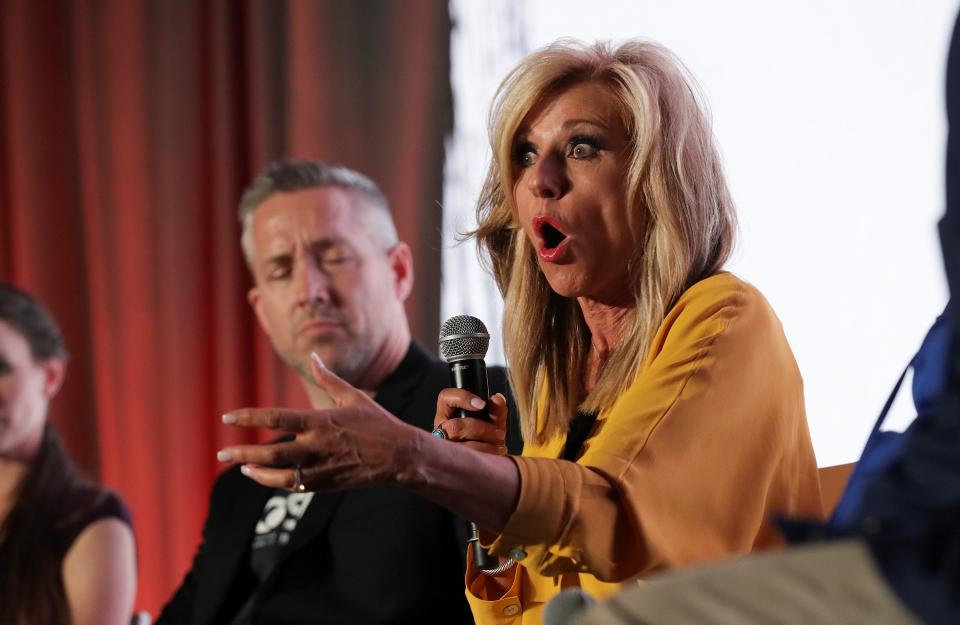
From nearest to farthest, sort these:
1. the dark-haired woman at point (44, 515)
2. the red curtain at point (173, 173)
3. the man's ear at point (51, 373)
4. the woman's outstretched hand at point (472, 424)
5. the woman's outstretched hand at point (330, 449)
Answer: the woman's outstretched hand at point (330, 449) → the woman's outstretched hand at point (472, 424) → the dark-haired woman at point (44, 515) → the man's ear at point (51, 373) → the red curtain at point (173, 173)

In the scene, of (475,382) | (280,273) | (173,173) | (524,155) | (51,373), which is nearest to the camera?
(475,382)

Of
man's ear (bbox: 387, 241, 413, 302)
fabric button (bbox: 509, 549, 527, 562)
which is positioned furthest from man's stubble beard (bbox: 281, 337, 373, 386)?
fabric button (bbox: 509, 549, 527, 562)

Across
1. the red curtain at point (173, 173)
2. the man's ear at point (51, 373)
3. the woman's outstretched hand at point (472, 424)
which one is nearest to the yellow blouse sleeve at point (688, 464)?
the woman's outstretched hand at point (472, 424)

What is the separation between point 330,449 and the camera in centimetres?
121

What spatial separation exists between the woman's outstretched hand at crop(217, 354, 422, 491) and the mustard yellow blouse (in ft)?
0.54

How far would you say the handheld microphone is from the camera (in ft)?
4.83

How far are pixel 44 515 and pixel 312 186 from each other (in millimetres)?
1068

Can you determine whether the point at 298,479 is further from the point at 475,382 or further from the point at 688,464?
the point at 688,464

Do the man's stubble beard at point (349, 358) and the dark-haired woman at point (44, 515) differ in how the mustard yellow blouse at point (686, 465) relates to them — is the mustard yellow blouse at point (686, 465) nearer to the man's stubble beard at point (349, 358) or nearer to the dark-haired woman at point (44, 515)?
the man's stubble beard at point (349, 358)

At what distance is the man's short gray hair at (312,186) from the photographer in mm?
2930

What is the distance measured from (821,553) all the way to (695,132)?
107 centimetres

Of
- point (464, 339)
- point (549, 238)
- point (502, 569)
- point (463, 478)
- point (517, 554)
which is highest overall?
point (549, 238)

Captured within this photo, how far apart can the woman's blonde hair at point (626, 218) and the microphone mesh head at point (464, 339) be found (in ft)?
0.77

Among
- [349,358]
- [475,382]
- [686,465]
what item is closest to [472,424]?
[475,382]
